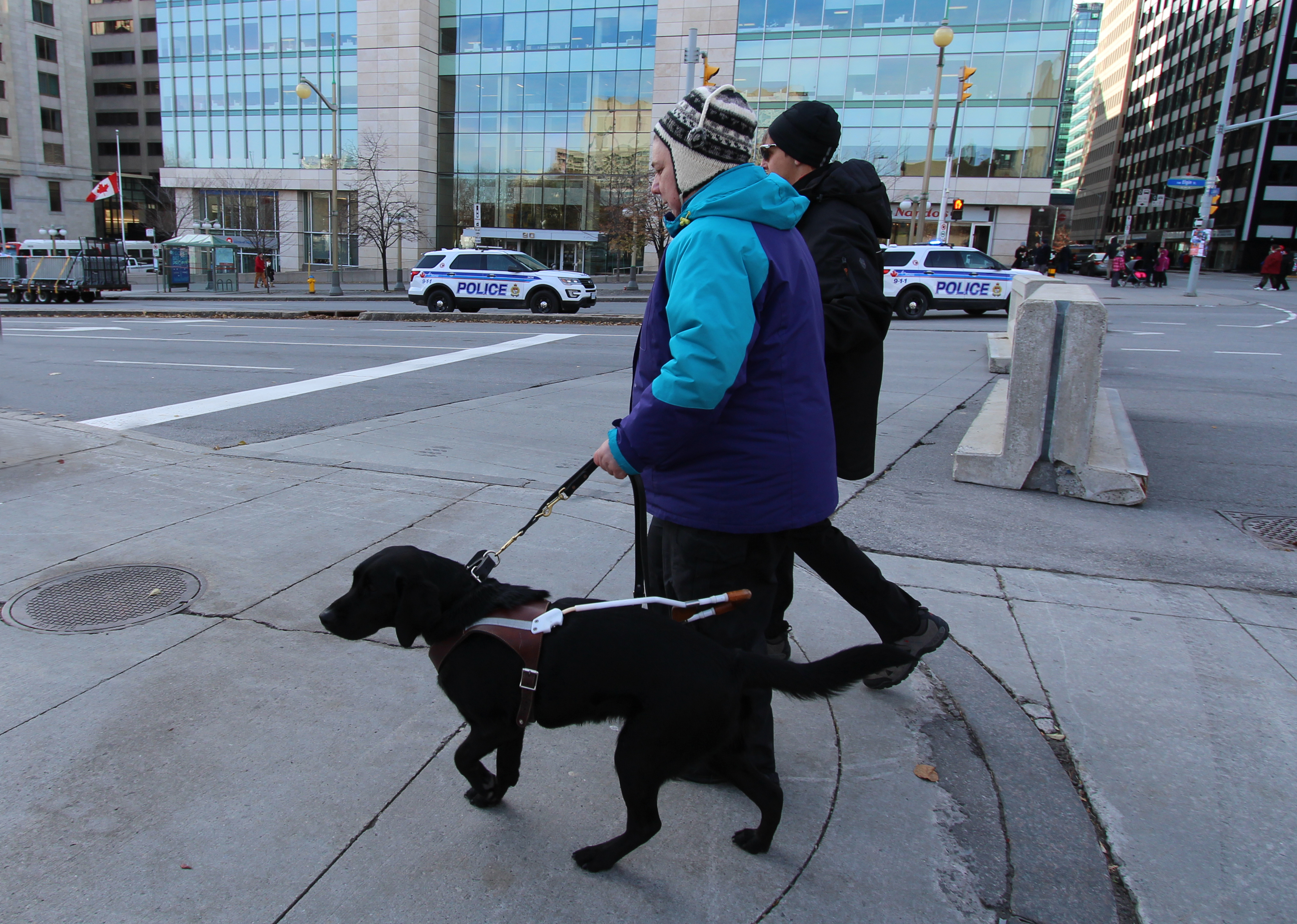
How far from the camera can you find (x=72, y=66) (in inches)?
3172

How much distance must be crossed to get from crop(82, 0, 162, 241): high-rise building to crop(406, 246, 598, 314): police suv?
78094 millimetres

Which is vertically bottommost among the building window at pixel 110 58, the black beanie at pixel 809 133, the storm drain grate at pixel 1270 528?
the storm drain grate at pixel 1270 528

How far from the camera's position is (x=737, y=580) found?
240 cm

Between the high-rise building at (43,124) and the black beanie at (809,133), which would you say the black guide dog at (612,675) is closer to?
the black beanie at (809,133)

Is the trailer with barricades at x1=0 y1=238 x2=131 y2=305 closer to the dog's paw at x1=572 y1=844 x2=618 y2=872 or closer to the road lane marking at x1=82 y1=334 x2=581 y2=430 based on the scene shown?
the road lane marking at x1=82 y1=334 x2=581 y2=430

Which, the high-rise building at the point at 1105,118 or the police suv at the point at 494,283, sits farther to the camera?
the high-rise building at the point at 1105,118

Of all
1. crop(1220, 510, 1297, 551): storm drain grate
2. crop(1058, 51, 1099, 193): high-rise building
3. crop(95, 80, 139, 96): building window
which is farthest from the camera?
crop(1058, 51, 1099, 193): high-rise building

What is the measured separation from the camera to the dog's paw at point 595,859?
220cm

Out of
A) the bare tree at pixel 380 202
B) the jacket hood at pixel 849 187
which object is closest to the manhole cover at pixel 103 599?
the jacket hood at pixel 849 187

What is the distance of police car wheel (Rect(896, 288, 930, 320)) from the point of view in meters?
21.1

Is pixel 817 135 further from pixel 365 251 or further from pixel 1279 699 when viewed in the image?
pixel 365 251

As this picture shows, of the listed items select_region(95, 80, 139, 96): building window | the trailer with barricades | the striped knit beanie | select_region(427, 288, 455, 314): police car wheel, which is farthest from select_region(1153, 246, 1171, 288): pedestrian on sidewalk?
select_region(95, 80, 139, 96): building window

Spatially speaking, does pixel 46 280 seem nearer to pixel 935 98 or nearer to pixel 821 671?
pixel 935 98

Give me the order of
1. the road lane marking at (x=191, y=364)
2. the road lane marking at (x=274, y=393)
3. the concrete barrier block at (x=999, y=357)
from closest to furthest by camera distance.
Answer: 1. the road lane marking at (x=274, y=393)
2. the road lane marking at (x=191, y=364)
3. the concrete barrier block at (x=999, y=357)
